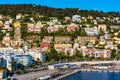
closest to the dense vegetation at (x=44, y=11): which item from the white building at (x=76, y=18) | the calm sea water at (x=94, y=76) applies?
the white building at (x=76, y=18)

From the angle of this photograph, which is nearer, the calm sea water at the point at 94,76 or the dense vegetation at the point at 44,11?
the calm sea water at the point at 94,76

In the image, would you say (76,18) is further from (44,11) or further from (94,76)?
(94,76)

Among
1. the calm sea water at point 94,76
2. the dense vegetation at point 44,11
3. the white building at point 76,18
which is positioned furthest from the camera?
the dense vegetation at point 44,11

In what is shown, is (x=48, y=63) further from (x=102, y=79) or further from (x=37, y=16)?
(x=37, y=16)

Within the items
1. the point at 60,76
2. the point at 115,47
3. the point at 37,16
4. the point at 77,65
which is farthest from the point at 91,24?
the point at 60,76

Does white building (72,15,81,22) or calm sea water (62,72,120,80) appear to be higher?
white building (72,15,81,22)

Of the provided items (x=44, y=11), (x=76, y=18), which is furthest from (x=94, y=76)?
(x=44, y=11)

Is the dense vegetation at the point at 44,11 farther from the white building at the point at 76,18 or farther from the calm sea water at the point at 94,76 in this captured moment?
the calm sea water at the point at 94,76

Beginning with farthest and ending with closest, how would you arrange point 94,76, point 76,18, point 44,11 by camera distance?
point 44,11 < point 76,18 < point 94,76

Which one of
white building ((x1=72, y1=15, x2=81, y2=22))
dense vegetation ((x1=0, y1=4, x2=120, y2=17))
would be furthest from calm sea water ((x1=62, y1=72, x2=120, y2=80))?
dense vegetation ((x1=0, y1=4, x2=120, y2=17))

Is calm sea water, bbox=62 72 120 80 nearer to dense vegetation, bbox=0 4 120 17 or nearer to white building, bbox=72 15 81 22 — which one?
white building, bbox=72 15 81 22

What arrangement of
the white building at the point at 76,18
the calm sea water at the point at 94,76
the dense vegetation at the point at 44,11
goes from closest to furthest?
the calm sea water at the point at 94,76, the white building at the point at 76,18, the dense vegetation at the point at 44,11
